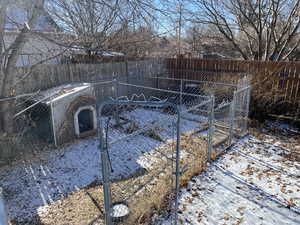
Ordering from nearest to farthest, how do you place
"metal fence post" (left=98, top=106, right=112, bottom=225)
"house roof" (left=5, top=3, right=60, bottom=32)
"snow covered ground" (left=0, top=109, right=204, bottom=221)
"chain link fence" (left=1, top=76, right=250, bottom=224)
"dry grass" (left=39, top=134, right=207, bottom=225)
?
"metal fence post" (left=98, top=106, right=112, bottom=225) < "dry grass" (left=39, top=134, right=207, bottom=225) < "chain link fence" (left=1, top=76, right=250, bottom=224) < "snow covered ground" (left=0, top=109, right=204, bottom=221) < "house roof" (left=5, top=3, right=60, bottom=32)

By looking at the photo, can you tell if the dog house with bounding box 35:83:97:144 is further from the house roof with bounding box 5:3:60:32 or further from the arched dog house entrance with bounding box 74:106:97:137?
the house roof with bounding box 5:3:60:32

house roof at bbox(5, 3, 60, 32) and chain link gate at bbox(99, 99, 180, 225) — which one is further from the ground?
house roof at bbox(5, 3, 60, 32)

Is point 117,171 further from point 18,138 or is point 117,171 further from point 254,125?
point 254,125

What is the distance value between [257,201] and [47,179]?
370cm

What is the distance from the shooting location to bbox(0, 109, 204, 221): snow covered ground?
336 centimetres

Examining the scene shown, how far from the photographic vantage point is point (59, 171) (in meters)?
4.19

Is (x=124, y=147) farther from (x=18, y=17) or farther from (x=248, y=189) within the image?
(x=18, y=17)

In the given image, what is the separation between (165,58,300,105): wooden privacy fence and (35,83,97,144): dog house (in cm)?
536

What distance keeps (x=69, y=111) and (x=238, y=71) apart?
21.8 feet

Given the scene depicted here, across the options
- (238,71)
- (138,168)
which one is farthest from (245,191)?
(238,71)

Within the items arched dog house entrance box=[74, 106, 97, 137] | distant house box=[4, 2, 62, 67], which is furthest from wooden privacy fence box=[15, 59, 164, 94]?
arched dog house entrance box=[74, 106, 97, 137]

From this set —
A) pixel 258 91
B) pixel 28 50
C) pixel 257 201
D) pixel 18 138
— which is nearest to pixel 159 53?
pixel 28 50

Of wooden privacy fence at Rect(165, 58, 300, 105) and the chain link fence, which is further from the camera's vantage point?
wooden privacy fence at Rect(165, 58, 300, 105)

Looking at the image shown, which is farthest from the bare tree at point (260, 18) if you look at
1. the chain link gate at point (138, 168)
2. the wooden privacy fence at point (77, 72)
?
the chain link gate at point (138, 168)
